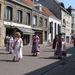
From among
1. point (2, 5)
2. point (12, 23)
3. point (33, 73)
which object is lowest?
point (33, 73)

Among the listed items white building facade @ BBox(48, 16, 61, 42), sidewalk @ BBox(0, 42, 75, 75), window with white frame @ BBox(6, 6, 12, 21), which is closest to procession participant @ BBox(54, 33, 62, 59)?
sidewalk @ BBox(0, 42, 75, 75)

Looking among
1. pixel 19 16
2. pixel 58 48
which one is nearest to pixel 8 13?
pixel 19 16

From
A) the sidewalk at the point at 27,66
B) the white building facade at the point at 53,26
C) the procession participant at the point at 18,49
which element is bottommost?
the sidewalk at the point at 27,66

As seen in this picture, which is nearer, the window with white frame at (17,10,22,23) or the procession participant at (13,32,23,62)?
the procession participant at (13,32,23,62)

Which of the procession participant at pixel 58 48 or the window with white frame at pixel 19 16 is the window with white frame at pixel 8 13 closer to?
the window with white frame at pixel 19 16

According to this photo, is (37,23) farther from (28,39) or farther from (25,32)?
(25,32)

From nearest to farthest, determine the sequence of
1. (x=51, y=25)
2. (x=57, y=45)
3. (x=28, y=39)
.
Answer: (x=57, y=45) → (x=28, y=39) → (x=51, y=25)

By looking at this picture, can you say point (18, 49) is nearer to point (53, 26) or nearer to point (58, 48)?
point (58, 48)

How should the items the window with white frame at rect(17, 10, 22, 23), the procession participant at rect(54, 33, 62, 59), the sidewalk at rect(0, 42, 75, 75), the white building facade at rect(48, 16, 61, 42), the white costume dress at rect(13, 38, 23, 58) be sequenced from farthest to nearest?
1. the white building facade at rect(48, 16, 61, 42)
2. the window with white frame at rect(17, 10, 22, 23)
3. the procession participant at rect(54, 33, 62, 59)
4. the white costume dress at rect(13, 38, 23, 58)
5. the sidewalk at rect(0, 42, 75, 75)

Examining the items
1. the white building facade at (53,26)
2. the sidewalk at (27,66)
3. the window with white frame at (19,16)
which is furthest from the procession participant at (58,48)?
the white building facade at (53,26)

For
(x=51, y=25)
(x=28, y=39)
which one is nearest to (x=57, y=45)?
(x=28, y=39)

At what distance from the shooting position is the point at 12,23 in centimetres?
3108

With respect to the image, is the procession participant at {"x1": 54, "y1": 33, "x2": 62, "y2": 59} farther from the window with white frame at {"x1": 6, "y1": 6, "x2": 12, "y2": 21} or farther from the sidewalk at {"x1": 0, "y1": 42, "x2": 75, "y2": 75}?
the window with white frame at {"x1": 6, "y1": 6, "x2": 12, "y2": 21}

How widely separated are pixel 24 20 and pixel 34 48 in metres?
19.1
